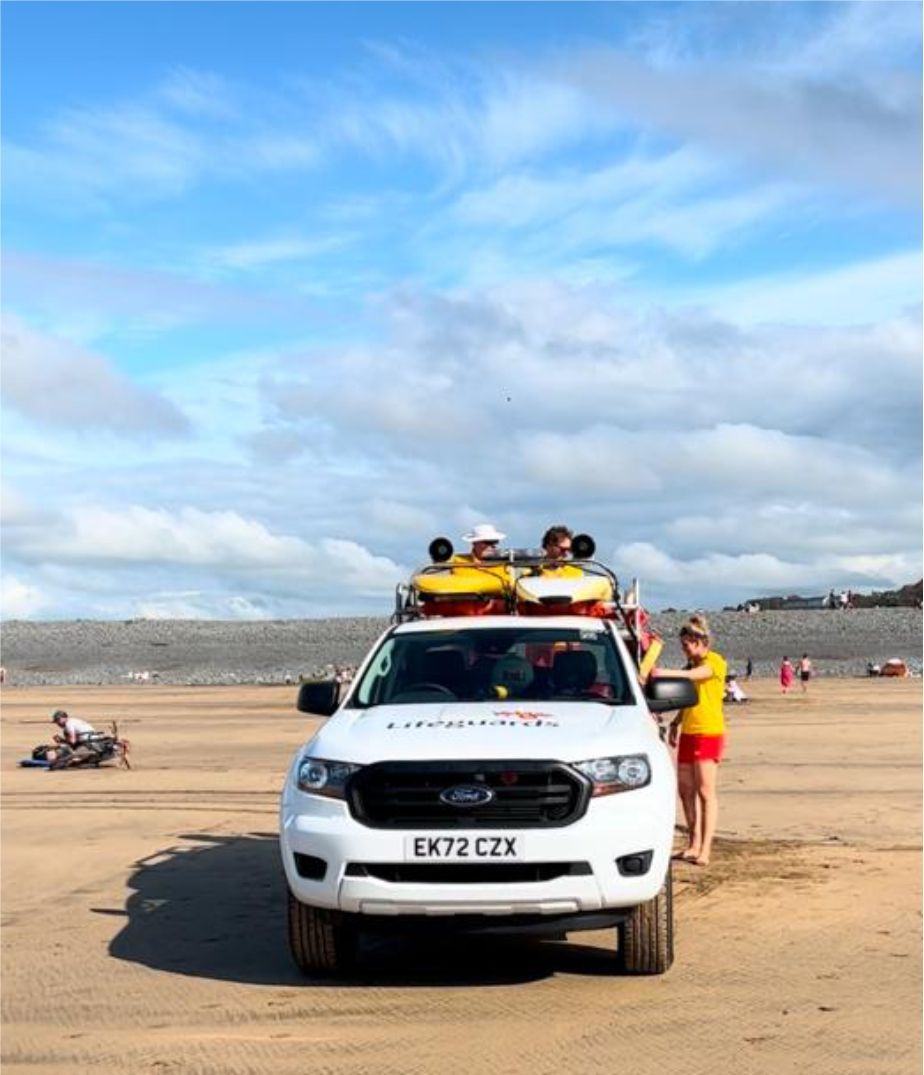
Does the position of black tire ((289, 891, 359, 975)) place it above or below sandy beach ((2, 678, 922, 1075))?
above

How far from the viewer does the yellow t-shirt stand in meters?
11.4

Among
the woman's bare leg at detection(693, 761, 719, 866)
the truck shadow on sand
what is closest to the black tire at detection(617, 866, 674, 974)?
the truck shadow on sand

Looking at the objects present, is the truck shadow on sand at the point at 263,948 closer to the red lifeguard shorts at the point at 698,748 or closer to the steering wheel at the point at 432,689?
the steering wheel at the point at 432,689

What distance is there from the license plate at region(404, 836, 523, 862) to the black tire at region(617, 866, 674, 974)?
A: 0.74 meters

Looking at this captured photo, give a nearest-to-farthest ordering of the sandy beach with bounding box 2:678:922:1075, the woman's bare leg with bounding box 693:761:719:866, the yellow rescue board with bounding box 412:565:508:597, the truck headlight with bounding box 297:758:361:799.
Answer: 1. the sandy beach with bounding box 2:678:922:1075
2. the truck headlight with bounding box 297:758:361:799
3. the yellow rescue board with bounding box 412:565:508:597
4. the woman's bare leg with bounding box 693:761:719:866

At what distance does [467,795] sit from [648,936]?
1174 mm

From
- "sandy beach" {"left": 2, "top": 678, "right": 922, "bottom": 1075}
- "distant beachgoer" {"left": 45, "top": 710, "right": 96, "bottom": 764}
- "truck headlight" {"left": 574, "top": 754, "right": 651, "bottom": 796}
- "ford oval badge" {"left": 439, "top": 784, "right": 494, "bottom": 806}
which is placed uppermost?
"truck headlight" {"left": 574, "top": 754, "right": 651, "bottom": 796}

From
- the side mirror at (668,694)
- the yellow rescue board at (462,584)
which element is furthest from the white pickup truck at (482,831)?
the yellow rescue board at (462,584)

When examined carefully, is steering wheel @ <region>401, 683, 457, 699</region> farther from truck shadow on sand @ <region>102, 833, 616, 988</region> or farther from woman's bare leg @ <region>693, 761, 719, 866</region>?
woman's bare leg @ <region>693, 761, 719, 866</region>

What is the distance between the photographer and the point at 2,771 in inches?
835

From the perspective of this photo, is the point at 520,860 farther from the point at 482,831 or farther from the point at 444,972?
the point at 444,972

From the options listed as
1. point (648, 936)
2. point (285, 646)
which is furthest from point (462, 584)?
point (285, 646)

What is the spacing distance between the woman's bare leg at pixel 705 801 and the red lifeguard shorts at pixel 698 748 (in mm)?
50

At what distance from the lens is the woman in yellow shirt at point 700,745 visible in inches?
442
